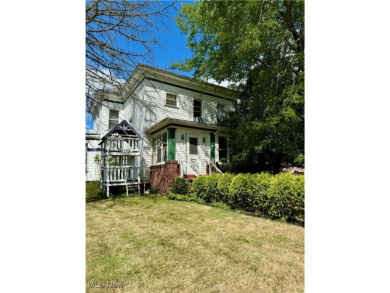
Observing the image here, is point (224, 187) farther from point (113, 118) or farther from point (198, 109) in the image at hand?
point (113, 118)

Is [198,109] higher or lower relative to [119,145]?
higher

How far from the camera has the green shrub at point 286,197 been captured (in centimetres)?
329

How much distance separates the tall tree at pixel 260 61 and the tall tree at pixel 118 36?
946 millimetres

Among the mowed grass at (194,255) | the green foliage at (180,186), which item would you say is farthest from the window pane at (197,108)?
the mowed grass at (194,255)

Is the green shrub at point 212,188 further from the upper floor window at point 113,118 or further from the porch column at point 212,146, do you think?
the upper floor window at point 113,118

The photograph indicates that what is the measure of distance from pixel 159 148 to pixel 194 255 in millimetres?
6467

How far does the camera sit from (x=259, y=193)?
13.1 feet


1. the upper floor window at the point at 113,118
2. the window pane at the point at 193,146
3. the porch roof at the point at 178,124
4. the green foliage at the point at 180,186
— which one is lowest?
the green foliage at the point at 180,186

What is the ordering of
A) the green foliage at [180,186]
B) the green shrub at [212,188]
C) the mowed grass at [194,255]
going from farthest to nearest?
the green foliage at [180,186]
the green shrub at [212,188]
the mowed grass at [194,255]

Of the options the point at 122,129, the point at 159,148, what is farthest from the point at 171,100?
the point at 122,129

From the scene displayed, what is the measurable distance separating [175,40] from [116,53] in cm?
102
